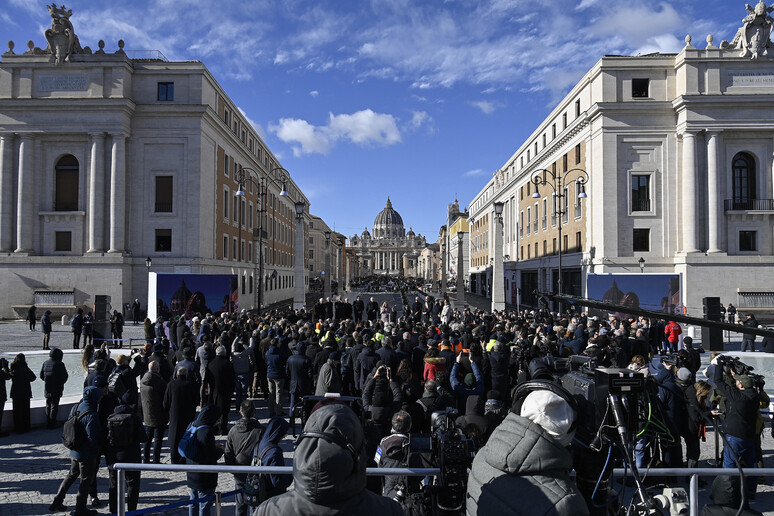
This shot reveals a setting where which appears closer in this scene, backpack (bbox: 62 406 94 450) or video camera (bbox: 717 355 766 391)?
backpack (bbox: 62 406 94 450)

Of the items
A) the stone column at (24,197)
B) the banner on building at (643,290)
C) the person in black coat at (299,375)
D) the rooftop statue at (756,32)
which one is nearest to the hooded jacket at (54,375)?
the person in black coat at (299,375)

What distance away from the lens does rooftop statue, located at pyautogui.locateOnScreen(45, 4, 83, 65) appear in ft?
98.7

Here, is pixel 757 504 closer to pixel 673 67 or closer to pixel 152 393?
pixel 152 393

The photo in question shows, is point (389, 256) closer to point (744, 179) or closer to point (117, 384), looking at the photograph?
point (744, 179)

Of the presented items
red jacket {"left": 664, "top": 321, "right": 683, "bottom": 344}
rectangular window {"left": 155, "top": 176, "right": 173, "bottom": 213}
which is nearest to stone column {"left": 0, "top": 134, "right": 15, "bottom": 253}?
rectangular window {"left": 155, "top": 176, "right": 173, "bottom": 213}

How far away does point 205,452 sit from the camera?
4.94 metres

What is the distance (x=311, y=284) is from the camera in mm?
82125

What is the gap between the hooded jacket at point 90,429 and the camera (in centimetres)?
554

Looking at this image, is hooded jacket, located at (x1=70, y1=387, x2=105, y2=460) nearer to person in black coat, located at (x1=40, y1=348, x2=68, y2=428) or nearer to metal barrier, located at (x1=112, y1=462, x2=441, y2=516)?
metal barrier, located at (x1=112, y1=462, x2=441, y2=516)

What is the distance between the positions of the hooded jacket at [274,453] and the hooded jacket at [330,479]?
221 centimetres

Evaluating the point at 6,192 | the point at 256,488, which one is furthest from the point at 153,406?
the point at 6,192

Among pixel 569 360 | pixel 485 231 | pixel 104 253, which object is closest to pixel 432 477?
pixel 569 360

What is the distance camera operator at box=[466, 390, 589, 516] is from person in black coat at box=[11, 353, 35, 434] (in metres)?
9.01

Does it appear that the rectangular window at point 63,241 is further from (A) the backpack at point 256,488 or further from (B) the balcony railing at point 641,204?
(B) the balcony railing at point 641,204
